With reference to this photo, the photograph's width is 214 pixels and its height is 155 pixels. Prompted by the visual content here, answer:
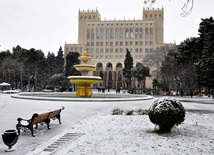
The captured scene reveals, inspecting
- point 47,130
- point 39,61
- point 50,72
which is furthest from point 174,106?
Answer: point 50,72

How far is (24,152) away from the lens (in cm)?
431

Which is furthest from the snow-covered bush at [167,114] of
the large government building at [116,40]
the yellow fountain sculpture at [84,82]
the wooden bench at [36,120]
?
the large government building at [116,40]

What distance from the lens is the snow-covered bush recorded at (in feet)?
18.4

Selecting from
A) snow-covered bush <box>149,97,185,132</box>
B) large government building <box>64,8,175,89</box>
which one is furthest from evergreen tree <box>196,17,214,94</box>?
large government building <box>64,8,175,89</box>

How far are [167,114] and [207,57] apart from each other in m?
24.0

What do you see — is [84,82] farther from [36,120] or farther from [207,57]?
[207,57]

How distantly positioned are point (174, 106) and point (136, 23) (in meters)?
82.2

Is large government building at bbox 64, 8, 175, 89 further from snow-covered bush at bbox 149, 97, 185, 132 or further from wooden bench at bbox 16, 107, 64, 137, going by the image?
snow-covered bush at bbox 149, 97, 185, 132

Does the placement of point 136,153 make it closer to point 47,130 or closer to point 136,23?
point 47,130

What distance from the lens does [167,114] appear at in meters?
5.60

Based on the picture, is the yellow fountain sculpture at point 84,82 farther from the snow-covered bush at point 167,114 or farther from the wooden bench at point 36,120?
the snow-covered bush at point 167,114

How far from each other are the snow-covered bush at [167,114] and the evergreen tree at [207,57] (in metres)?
21.0

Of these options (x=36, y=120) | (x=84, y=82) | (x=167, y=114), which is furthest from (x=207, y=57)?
(x=36, y=120)

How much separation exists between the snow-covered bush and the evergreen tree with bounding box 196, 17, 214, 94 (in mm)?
21034
